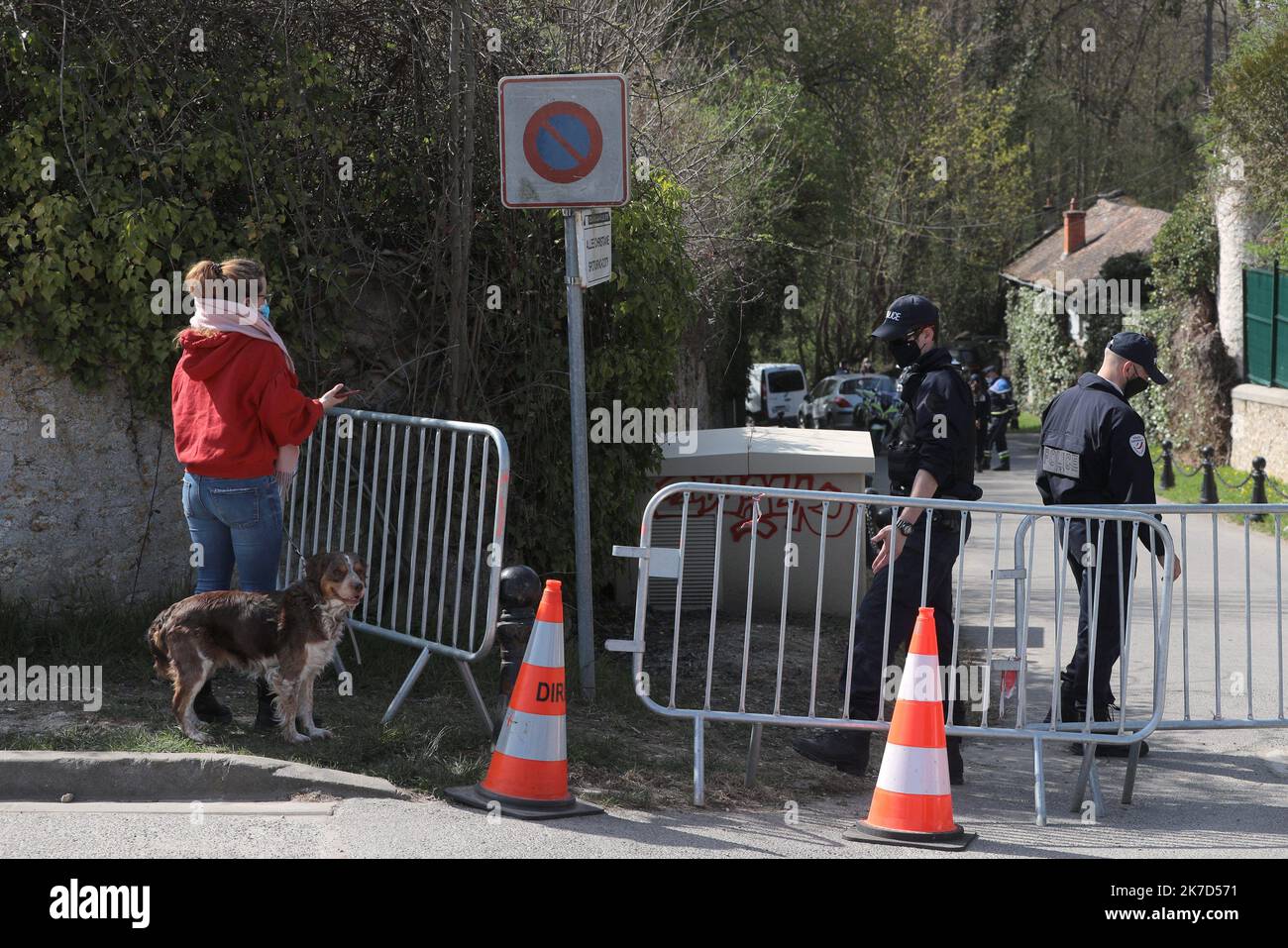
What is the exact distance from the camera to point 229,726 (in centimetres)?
571

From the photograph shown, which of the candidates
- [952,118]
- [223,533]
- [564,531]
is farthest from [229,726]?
[952,118]

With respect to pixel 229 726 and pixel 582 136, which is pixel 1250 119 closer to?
pixel 582 136

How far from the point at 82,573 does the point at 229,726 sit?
64.8 inches

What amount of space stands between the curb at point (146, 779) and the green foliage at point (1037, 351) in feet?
106

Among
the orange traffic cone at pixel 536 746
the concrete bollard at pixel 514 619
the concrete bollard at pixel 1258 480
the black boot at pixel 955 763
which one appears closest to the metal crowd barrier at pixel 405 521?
the concrete bollard at pixel 514 619

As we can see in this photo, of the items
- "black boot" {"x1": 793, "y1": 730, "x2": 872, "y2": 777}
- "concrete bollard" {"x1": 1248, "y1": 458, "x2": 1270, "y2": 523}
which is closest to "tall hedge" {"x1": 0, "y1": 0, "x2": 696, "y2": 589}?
"black boot" {"x1": 793, "y1": 730, "x2": 872, "y2": 777}

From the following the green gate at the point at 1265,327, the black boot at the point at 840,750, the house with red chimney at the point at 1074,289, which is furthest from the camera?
the house with red chimney at the point at 1074,289

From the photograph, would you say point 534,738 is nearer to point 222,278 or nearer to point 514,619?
point 514,619

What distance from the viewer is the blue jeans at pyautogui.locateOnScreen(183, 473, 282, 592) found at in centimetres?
571

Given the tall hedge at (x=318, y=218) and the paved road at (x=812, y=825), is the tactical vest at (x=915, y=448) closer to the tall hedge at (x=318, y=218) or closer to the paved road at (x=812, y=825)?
the paved road at (x=812, y=825)

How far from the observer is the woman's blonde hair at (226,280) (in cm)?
556

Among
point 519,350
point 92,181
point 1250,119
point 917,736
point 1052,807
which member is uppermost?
point 1250,119

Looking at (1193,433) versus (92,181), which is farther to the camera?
(1193,433)

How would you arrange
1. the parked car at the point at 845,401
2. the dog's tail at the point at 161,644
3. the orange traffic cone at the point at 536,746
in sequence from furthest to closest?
1. the parked car at the point at 845,401
2. the dog's tail at the point at 161,644
3. the orange traffic cone at the point at 536,746
